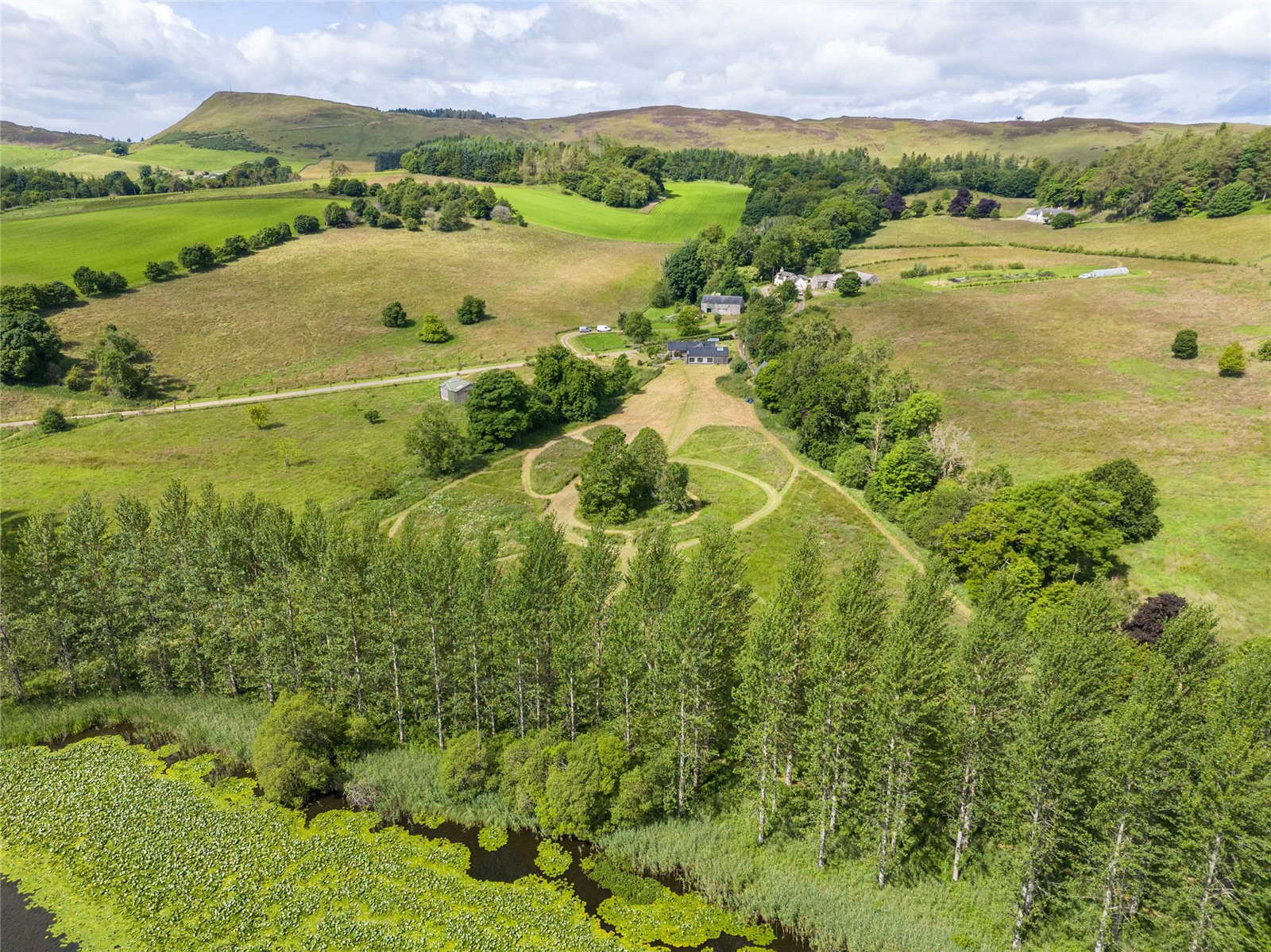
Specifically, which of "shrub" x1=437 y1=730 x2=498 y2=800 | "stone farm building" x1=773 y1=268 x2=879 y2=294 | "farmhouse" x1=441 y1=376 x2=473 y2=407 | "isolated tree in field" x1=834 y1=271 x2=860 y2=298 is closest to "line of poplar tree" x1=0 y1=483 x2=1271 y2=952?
"shrub" x1=437 y1=730 x2=498 y2=800

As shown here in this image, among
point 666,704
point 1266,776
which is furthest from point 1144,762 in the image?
point 666,704

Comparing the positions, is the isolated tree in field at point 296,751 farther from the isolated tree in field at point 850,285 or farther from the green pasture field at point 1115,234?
the green pasture field at point 1115,234

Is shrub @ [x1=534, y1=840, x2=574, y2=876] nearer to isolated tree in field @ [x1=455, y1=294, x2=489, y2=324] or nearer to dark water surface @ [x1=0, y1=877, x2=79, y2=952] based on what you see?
dark water surface @ [x1=0, y1=877, x2=79, y2=952]

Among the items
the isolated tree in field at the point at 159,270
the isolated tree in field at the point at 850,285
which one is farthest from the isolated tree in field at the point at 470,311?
the isolated tree in field at the point at 850,285

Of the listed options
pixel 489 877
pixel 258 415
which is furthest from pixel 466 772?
pixel 258 415

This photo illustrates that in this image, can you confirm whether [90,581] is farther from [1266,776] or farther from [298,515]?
[1266,776]

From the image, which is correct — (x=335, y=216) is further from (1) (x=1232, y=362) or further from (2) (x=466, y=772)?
(1) (x=1232, y=362)
